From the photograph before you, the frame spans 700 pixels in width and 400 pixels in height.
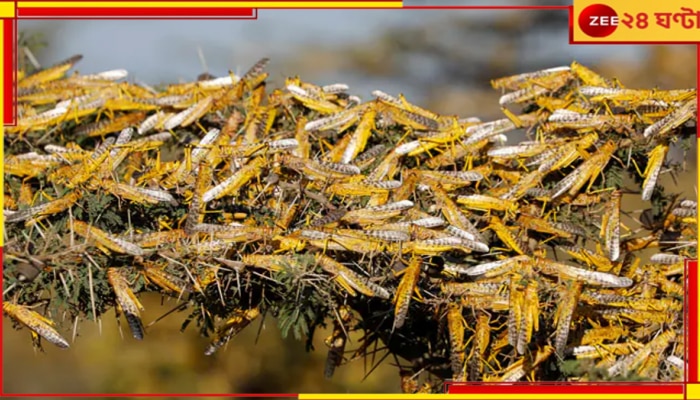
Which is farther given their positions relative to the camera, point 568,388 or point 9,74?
point 9,74

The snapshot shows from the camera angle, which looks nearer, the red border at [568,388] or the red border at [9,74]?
the red border at [568,388]

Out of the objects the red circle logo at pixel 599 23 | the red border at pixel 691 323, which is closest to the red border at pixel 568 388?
the red border at pixel 691 323

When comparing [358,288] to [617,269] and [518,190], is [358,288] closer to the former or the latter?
[518,190]

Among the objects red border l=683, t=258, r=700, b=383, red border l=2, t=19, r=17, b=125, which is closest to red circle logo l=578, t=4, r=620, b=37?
red border l=683, t=258, r=700, b=383

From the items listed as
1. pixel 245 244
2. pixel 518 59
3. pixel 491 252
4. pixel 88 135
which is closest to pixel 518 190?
pixel 491 252

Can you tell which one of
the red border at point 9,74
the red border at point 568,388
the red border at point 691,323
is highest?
the red border at point 9,74

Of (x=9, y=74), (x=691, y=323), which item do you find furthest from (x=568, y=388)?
(x=9, y=74)

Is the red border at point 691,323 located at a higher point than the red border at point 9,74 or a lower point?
lower

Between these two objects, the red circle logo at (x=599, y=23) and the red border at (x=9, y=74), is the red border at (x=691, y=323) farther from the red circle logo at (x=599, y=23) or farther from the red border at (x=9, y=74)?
the red border at (x=9, y=74)

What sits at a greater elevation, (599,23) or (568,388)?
(599,23)

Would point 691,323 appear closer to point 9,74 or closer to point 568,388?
point 568,388

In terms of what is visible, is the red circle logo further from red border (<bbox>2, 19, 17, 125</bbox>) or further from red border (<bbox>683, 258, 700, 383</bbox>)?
red border (<bbox>2, 19, 17, 125</bbox>)

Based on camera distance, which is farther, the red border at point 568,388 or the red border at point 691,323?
the red border at point 691,323
